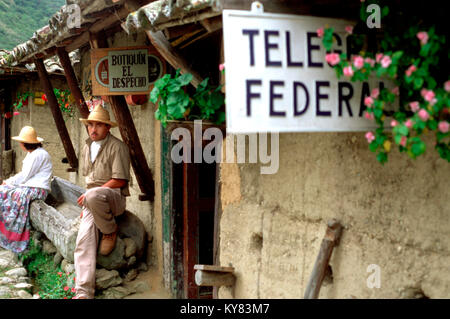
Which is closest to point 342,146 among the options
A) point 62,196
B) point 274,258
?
point 274,258

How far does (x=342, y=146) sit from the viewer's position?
89.6 inches

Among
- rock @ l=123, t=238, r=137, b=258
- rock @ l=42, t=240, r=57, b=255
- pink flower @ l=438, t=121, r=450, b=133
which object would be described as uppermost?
pink flower @ l=438, t=121, r=450, b=133

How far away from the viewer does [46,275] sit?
18.5ft

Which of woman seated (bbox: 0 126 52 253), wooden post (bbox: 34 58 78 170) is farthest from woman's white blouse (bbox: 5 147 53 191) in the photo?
wooden post (bbox: 34 58 78 170)

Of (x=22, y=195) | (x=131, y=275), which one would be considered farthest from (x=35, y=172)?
(x=131, y=275)

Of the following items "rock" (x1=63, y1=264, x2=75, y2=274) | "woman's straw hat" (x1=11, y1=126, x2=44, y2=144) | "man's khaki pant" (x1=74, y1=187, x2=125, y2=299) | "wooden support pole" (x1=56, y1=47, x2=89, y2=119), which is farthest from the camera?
"woman's straw hat" (x1=11, y1=126, x2=44, y2=144)

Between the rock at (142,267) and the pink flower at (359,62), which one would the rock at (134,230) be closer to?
the rock at (142,267)

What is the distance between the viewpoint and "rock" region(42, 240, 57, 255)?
597cm

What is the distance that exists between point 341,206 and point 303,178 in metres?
0.31

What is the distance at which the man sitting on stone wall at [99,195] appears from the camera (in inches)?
183

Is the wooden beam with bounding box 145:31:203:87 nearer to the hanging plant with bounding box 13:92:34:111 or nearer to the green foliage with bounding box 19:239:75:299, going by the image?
the green foliage with bounding box 19:239:75:299

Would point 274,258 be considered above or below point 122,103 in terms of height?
below

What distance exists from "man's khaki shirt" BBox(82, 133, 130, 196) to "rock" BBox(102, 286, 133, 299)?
3.34 ft
